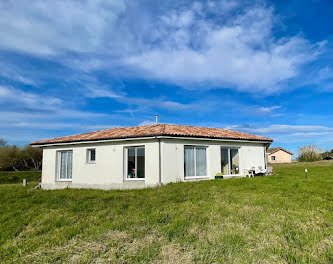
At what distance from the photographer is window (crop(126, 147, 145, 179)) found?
13352 mm

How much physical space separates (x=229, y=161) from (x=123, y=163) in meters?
7.57

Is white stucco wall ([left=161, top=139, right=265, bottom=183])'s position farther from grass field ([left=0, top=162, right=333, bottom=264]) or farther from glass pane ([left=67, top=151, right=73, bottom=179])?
glass pane ([left=67, top=151, right=73, bottom=179])

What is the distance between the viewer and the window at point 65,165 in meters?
15.6

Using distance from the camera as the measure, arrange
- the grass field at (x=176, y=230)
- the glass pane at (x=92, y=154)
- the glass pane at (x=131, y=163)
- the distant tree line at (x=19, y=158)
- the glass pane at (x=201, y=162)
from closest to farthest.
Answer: the grass field at (x=176, y=230) < the glass pane at (x=131, y=163) < the glass pane at (x=201, y=162) < the glass pane at (x=92, y=154) < the distant tree line at (x=19, y=158)

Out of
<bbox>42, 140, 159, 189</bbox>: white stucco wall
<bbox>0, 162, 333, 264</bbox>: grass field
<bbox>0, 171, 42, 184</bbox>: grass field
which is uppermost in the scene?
<bbox>42, 140, 159, 189</bbox>: white stucco wall

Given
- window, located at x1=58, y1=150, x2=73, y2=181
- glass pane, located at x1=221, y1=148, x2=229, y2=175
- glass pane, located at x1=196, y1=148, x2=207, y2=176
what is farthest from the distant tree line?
glass pane, located at x1=221, y1=148, x2=229, y2=175

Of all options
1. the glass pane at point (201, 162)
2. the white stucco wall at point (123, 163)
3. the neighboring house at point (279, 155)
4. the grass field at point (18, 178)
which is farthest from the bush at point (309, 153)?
the grass field at point (18, 178)

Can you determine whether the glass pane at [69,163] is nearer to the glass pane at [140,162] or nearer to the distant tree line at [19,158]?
the glass pane at [140,162]

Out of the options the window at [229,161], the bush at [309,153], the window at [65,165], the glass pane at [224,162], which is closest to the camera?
the glass pane at [224,162]

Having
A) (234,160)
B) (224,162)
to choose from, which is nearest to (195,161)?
(224,162)

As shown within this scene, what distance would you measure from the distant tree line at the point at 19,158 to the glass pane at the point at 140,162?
1529 inches

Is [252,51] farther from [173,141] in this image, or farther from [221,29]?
[173,141]

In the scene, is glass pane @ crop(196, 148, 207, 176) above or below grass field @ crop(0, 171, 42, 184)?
above

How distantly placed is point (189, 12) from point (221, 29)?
7.06 feet
